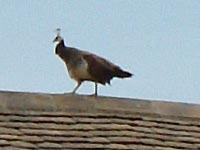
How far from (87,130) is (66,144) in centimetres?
35

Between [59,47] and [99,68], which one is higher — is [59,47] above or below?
above

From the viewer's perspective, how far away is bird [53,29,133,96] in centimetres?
912

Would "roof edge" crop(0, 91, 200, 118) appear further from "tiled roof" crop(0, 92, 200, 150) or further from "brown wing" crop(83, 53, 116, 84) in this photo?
"brown wing" crop(83, 53, 116, 84)

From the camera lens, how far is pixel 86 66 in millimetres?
9094

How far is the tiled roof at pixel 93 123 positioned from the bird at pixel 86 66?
282 millimetres

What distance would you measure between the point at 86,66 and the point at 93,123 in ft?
2.15

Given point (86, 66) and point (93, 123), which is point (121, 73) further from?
point (93, 123)

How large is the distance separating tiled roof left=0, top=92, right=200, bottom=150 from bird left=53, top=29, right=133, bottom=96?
282mm

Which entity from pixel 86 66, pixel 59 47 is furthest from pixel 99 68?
pixel 59 47

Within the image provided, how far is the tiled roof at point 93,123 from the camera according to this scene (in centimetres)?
829

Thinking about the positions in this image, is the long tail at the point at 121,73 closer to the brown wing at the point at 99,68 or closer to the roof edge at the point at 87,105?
the brown wing at the point at 99,68

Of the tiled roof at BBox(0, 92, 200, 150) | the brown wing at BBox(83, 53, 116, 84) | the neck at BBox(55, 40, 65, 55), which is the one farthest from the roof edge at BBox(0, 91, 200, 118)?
the neck at BBox(55, 40, 65, 55)

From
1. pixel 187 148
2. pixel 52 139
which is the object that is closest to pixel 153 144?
pixel 187 148

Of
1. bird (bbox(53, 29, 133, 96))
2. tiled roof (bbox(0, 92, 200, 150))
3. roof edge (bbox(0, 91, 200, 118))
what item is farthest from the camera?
bird (bbox(53, 29, 133, 96))
